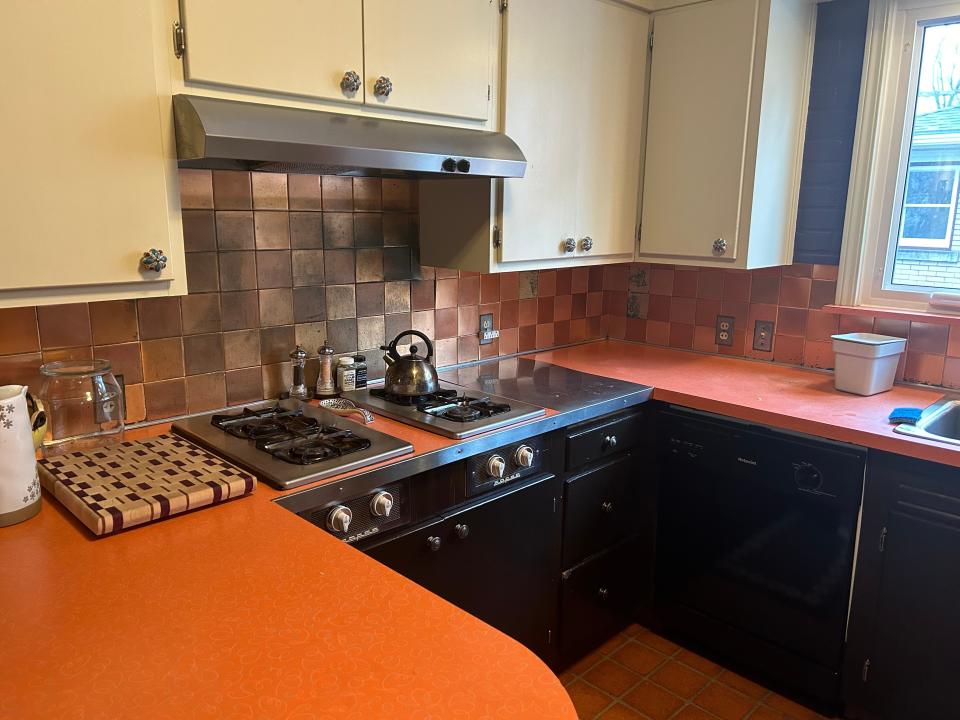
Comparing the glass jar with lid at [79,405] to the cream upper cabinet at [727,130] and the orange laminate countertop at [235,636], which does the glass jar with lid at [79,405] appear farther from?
the cream upper cabinet at [727,130]

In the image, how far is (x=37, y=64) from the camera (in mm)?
1272

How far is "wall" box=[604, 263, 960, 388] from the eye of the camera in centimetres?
236

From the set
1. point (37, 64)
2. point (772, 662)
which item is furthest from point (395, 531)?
point (772, 662)

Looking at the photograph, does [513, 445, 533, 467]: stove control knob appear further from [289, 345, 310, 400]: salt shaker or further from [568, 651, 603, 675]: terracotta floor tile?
[568, 651, 603, 675]: terracotta floor tile

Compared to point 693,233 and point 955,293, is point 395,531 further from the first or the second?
point 955,293

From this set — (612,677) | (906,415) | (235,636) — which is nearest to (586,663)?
(612,677)

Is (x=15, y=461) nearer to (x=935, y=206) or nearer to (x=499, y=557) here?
(x=499, y=557)

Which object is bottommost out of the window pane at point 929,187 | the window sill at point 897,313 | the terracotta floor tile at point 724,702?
the terracotta floor tile at point 724,702

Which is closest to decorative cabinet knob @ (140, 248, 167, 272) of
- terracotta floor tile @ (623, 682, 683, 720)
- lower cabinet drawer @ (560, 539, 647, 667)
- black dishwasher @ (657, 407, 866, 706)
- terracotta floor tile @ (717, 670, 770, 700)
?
lower cabinet drawer @ (560, 539, 647, 667)

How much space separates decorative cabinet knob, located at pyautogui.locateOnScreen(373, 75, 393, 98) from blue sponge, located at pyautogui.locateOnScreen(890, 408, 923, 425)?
1643 millimetres

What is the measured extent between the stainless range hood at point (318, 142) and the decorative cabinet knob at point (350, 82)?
0.06 meters

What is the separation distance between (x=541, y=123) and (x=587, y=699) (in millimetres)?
1796

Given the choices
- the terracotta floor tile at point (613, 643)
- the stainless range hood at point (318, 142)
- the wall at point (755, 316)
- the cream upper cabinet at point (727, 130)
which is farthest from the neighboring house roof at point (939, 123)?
the terracotta floor tile at point (613, 643)

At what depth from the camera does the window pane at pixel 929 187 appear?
2316mm
